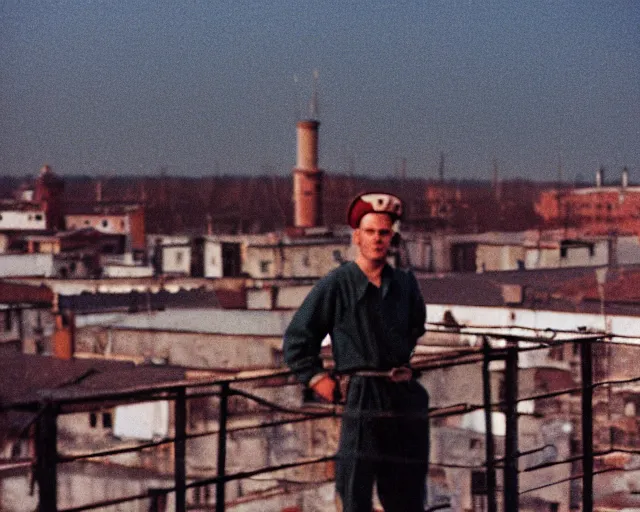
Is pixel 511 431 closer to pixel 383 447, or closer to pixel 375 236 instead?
pixel 383 447

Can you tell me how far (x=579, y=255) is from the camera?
39188mm

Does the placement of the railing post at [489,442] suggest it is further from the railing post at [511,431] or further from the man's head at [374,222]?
the man's head at [374,222]

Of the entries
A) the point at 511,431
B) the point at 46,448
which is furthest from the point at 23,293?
the point at 46,448

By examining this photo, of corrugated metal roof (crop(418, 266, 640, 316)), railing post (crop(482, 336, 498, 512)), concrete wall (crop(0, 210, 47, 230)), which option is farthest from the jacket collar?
concrete wall (crop(0, 210, 47, 230))

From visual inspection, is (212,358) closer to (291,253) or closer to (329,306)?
(291,253)

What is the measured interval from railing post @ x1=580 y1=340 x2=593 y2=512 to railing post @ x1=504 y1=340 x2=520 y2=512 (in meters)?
0.31

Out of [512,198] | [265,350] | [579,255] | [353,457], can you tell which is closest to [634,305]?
[265,350]

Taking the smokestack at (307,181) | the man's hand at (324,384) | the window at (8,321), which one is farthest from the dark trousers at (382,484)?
the smokestack at (307,181)

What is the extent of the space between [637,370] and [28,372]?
10809mm

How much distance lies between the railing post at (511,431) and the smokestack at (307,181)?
1592 inches

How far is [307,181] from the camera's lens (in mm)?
45125

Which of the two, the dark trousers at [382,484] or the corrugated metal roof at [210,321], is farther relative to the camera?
the corrugated metal roof at [210,321]

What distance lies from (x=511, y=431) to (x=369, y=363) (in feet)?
2.85

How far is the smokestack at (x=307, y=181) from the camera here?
4516 centimetres
